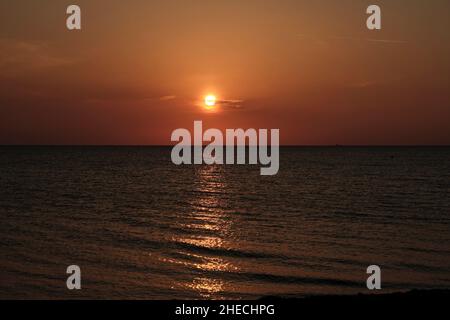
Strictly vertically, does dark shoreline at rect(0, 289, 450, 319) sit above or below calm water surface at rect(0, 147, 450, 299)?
below

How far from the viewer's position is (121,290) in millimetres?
20469

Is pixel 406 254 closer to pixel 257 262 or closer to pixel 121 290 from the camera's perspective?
pixel 257 262

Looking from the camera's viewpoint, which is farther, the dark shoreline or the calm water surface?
the calm water surface
